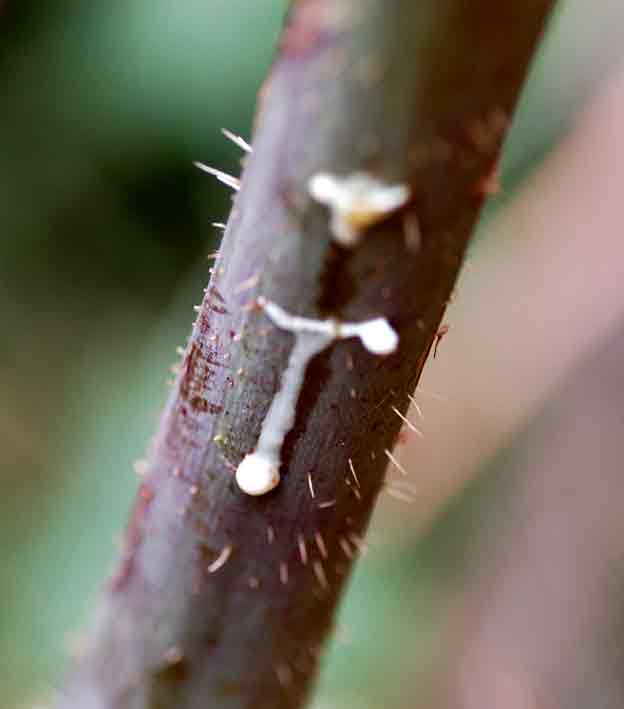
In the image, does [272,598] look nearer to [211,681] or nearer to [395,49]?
[211,681]

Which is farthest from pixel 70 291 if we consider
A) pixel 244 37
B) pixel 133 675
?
pixel 133 675

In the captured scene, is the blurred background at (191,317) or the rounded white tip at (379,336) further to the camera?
the blurred background at (191,317)

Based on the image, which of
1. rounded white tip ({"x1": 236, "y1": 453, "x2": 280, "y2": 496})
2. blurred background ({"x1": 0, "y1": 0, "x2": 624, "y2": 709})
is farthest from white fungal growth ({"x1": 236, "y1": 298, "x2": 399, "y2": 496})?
blurred background ({"x1": 0, "y1": 0, "x2": 624, "y2": 709})

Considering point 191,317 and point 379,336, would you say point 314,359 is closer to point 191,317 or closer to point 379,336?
point 379,336

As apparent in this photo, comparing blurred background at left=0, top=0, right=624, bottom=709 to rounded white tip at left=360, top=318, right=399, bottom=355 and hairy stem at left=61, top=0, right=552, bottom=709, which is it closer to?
hairy stem at left=61, top=0, right=552, bottom=709

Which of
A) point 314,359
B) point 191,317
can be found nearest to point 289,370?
point 314,359

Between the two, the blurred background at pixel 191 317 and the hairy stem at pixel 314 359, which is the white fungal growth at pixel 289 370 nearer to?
the hairy stem at pixel 314 359

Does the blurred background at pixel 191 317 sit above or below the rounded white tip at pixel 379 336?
below

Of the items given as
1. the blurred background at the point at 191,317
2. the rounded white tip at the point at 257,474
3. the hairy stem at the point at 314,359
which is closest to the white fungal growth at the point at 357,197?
the hairy stem at the point at 314,359
